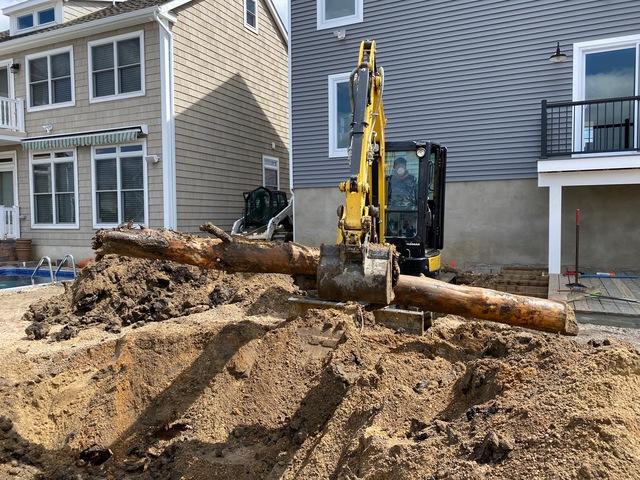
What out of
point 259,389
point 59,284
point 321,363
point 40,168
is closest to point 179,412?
point 259,389

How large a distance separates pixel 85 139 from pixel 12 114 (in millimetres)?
2911

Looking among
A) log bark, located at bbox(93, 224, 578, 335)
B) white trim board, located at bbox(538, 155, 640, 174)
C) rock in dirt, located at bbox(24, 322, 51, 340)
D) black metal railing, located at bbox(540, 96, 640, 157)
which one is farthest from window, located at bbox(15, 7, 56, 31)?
log bark, located at bbox(93, 224, 578, 335)

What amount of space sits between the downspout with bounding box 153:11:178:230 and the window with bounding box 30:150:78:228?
11.0ft

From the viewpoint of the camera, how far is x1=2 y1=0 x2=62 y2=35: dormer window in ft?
52.9

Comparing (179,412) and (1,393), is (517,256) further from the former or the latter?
(1,393)

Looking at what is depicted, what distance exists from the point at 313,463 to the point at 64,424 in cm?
258

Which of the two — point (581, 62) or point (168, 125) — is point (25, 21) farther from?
point (581, 62)

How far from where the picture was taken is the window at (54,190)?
15039 mm

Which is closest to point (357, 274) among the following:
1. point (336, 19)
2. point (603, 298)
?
point (603, 298)

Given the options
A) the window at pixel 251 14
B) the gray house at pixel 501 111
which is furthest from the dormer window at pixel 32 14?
the gray house at pixel 501 111

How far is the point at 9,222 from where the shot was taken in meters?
15.8

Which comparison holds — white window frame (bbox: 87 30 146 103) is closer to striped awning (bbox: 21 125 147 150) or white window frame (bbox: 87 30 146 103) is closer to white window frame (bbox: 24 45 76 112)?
white window frame (bbox: 24 45 76 112)

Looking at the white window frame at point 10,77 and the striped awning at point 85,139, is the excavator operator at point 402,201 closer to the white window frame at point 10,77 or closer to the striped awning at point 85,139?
the striped awning at point 85,139

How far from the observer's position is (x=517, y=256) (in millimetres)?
11281
